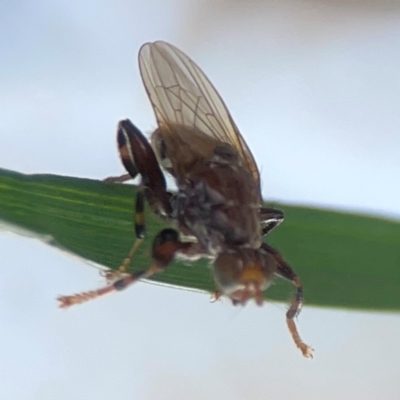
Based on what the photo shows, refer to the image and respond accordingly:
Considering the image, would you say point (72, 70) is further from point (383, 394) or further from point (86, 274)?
point (383, 394)

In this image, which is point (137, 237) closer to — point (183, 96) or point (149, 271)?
point (149, 271)

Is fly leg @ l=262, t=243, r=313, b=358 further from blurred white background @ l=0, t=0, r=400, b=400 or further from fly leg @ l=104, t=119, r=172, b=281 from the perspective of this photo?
blurred white background @ l=0, t=0, r=400, b=400

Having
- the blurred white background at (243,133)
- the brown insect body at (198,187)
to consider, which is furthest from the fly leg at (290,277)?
the blurred white background at (243,133)

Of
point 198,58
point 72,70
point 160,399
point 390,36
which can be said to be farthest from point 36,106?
point 390,36

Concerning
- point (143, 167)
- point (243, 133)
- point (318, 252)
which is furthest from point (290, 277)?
point (243, 133)

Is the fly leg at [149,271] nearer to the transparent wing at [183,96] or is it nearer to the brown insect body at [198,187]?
the brown insect body at [198,187]
